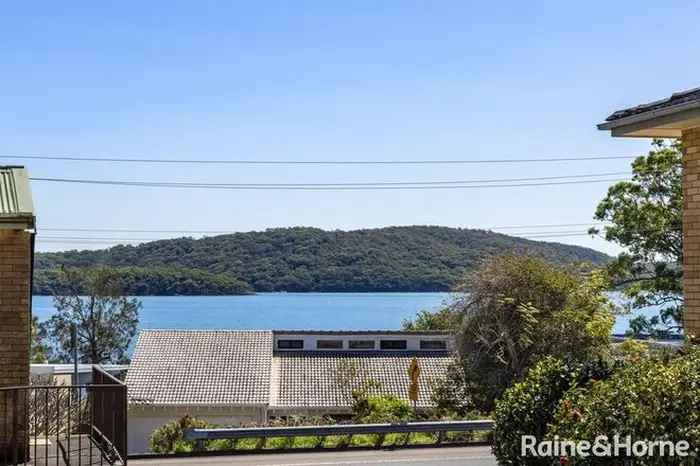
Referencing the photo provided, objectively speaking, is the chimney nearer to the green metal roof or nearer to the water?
the green metal roof

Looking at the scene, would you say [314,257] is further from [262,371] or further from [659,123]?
[659,123]

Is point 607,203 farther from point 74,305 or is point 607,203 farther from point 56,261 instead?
point 56,261

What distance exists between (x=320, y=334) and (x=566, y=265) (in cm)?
1836

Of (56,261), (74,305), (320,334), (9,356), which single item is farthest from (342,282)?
(9,356)

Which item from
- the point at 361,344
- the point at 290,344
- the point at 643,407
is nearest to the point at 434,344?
the point at 361,344

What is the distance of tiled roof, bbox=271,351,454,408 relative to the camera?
1622 inches

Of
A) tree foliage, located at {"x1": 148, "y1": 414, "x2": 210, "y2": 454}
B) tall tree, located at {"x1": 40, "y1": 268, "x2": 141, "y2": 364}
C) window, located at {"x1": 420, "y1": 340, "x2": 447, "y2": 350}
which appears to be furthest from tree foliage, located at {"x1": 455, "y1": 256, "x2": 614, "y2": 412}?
tall tree, located at {"x1": 40, "y1": 268, "x2": 141, "y2": 364}

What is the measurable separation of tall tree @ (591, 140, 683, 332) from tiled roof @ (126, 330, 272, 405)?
16.4m

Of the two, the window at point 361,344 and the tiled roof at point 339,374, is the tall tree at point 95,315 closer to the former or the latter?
the tiled roof at point 339,374

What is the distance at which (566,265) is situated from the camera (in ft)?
98.8

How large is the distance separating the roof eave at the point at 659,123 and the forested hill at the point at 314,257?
92427mm

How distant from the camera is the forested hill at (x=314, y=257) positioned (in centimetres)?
10719

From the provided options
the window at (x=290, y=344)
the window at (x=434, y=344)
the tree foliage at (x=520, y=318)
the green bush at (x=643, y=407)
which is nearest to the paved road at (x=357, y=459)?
the tree foliage at (x=520, y=318)

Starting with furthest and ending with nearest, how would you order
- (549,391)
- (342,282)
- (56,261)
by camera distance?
1. (342,282)
2. (56,261)
3. (549,391)
